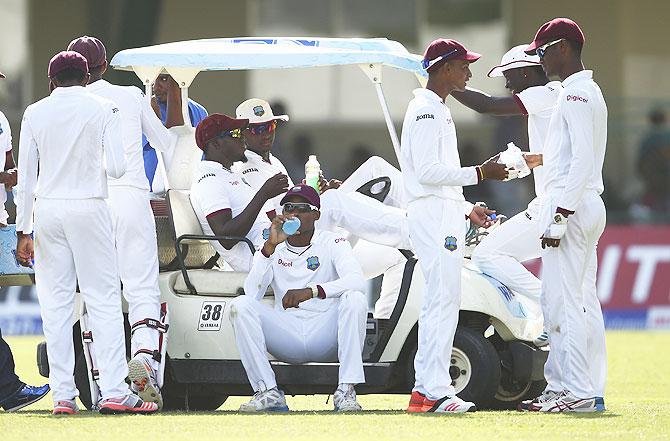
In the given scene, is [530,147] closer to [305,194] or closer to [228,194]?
[305,194]

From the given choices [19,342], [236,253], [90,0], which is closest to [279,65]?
[236,253]

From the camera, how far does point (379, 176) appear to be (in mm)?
10469

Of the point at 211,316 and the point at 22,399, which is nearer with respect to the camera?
the point at 211,316

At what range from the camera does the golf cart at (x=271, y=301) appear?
962 centimetres

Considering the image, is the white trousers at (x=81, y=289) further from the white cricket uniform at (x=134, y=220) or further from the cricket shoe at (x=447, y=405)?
the cricket shoe at (x=447, y=405)

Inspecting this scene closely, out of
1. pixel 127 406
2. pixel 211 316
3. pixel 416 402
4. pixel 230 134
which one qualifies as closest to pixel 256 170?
pixel 230 134

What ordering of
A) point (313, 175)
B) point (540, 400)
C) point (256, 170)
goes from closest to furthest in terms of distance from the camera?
point (540, 400), point (313, 175), point (256, 170)

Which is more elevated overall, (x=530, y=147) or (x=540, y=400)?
(x=530, y=147)

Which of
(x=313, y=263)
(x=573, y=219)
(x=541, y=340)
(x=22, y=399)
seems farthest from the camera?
(x=22, y=399)

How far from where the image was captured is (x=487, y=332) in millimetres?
10492

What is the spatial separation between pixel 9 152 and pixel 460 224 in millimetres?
3059

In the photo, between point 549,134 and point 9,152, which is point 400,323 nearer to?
point 549,134

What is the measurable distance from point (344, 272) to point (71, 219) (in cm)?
160

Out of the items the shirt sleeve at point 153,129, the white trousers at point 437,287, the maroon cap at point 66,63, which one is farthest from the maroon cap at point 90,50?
the white trousers at point 437,287
